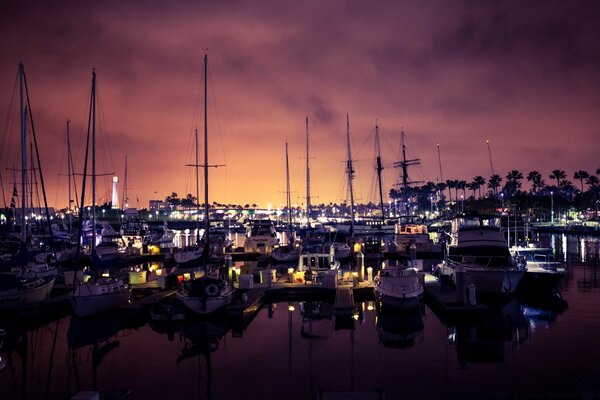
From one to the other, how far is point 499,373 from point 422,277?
50.2ft

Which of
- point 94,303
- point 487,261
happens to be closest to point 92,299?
point 94,303

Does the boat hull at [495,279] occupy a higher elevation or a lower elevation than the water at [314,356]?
higher

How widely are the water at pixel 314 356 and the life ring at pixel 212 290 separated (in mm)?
1824

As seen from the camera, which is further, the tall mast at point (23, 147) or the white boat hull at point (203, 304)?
the tall mast at point (23, 147)

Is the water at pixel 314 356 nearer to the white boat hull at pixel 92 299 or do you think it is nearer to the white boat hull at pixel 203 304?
the white boat hull at pixel 92 299

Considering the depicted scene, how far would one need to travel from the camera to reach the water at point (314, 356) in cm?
1780

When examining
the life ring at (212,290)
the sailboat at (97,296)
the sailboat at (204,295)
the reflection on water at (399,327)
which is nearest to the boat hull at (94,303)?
the sailboat at (97,296)

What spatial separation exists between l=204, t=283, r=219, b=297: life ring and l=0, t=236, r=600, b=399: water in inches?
71.8

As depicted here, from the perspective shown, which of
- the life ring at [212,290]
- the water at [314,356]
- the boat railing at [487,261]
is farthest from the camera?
the boat railing at [487,261]

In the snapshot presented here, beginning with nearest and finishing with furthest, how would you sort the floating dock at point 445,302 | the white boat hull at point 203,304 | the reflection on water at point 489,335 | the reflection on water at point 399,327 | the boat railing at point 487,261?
the reflection on water at point 489,335 < the reflection on water at point 399,327 < the white boat hull at point 203,304 < the floating dock at point 445,302 < the boat railing at point 487,261

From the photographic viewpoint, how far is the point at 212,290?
26.9 metres

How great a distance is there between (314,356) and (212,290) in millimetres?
7983

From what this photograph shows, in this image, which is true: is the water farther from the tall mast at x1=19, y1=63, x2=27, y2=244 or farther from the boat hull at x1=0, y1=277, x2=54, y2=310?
the tall mast at x1=19, y1=63, x2=27, y2=244

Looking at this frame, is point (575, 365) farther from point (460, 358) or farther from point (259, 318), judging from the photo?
point (259, 318)
